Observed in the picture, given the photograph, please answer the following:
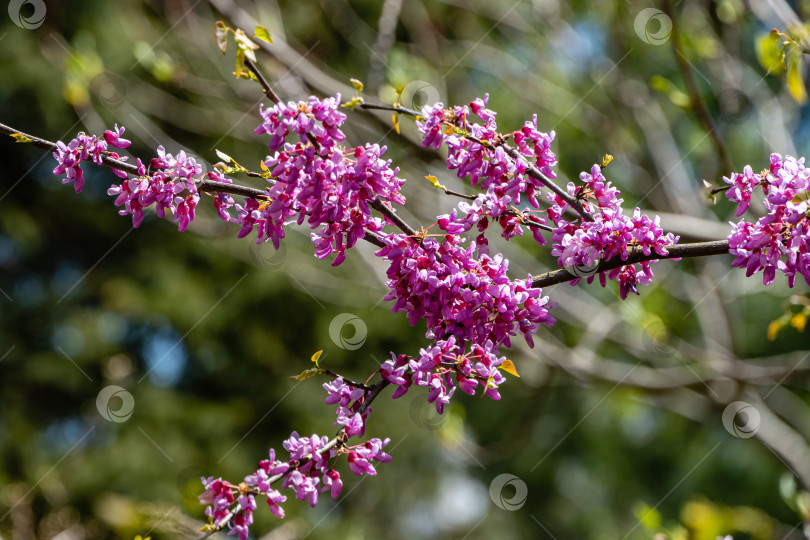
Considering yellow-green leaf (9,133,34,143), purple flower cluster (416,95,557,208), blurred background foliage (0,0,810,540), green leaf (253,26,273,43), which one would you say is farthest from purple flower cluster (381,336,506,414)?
blurred background foliage (0,0,810,540)

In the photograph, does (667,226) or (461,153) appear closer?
(461,153)

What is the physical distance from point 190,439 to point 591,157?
22.4 feet

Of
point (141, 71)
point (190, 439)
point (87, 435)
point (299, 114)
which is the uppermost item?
point (299, 114)

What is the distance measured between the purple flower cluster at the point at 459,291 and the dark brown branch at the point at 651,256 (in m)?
0.06

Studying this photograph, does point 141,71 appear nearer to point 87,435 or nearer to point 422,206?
point 87,435

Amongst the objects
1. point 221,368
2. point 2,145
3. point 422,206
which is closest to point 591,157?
point 422,206

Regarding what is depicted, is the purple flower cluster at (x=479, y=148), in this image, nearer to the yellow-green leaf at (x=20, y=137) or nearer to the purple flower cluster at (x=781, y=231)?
the purple flower cluster at (x=781, y=231)

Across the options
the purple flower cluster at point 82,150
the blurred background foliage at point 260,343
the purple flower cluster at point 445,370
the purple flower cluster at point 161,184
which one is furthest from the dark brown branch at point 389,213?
the blurred background foliage at point 260,343

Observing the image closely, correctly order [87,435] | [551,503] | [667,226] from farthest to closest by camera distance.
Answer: [551,503], [87,435], [667,226]

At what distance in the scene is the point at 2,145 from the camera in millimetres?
11766

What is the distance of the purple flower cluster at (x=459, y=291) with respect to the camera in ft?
Answer: 5.50

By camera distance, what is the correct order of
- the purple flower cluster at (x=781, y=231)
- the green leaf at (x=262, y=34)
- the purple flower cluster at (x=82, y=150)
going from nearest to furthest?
the purple flower cluster at (x=781, y=231) → the green leaf at (x=262, y=34) → the purple flower cluster at (x=82, y=150)

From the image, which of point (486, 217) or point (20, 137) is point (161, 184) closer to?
point (20, 137)

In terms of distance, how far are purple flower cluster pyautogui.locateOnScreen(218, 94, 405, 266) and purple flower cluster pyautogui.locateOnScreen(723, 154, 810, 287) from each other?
780 mm
